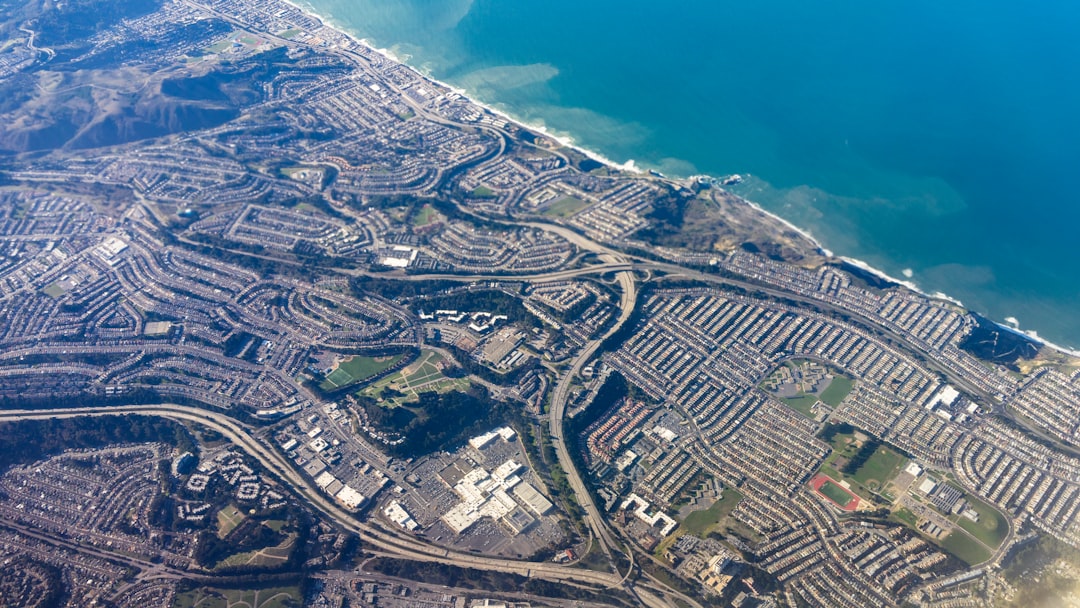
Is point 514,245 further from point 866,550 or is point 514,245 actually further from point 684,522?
point 866,550

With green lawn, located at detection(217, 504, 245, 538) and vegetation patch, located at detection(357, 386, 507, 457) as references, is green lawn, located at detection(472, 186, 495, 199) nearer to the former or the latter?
vegetation patch, located at detection(357, 386, 507, 457)

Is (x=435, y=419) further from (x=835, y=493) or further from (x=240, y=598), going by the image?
(x=835, y=493)

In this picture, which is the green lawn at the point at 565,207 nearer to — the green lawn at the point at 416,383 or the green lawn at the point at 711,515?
the green lawn at the point at 416,383

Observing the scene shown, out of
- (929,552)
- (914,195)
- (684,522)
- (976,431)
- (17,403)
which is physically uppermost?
(914,195)

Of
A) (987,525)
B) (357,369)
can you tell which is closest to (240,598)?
(357,369)

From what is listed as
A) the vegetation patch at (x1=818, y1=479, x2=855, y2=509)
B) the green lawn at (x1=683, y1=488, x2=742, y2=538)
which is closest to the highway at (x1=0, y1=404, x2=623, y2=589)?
the green lawn at (x1=683, y1=488, x2=742, y2=538)

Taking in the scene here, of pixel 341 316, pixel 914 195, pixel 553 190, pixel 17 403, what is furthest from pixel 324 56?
pixel 914 195

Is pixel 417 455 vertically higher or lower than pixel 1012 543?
lower
